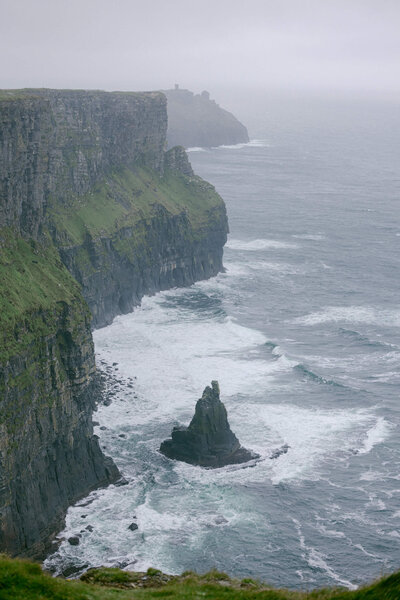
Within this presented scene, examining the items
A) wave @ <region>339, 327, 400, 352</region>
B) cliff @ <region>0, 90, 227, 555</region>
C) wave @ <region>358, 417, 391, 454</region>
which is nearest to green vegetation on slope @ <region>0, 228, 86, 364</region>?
cliff @ <region>0, 90, 227, 555</region>

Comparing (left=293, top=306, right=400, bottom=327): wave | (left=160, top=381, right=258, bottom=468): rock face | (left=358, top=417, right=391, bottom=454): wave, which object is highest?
(left=293, top=306, right=400, bottom=327): wave

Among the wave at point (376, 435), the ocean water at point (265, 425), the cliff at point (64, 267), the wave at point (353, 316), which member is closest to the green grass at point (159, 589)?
the ocean water at point (265, 425)

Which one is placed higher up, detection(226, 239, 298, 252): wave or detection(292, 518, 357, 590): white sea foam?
detection(226, 239, 298, 252): wave

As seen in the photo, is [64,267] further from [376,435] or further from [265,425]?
[376,435]

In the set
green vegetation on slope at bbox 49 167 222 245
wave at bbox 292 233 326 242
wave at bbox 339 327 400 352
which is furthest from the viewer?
wave at bbox 292 233 326 242

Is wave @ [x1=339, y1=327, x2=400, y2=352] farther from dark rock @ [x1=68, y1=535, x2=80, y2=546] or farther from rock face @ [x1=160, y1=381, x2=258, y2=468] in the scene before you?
dark rock @ [x1=68, y1=535, x2=80, y2=546]

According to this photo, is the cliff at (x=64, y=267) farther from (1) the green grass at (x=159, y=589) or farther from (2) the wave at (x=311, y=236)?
(2) the wave at (x=311, y=236)

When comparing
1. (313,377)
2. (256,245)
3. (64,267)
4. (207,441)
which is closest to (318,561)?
(207,441)

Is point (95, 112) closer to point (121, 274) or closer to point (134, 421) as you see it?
point (121, 274)
